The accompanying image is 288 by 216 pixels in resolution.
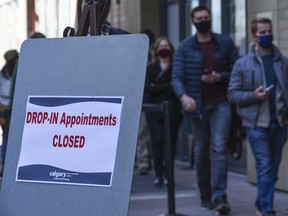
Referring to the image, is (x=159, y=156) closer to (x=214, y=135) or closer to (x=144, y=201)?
(x=144, y=201)

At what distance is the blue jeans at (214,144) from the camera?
813 cm

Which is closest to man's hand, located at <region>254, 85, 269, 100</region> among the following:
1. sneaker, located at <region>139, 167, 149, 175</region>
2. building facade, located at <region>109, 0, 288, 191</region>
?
building facade, located at <region>109, 0, 288, 191</region>

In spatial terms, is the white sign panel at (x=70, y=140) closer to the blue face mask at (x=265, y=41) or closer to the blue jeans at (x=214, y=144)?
the blue face mask at (x=265, y=41)

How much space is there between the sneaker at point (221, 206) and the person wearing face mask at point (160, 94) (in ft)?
7.76

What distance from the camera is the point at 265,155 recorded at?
7527mm

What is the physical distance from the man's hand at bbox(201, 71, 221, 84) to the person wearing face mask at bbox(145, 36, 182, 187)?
2304 mm

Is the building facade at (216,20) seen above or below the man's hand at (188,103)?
above

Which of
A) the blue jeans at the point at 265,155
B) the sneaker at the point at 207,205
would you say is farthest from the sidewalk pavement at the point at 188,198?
the blue jeans at the point at 265,155

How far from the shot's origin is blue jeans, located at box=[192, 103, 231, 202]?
8.13m

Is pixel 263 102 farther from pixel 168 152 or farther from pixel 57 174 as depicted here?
pixel 57 174

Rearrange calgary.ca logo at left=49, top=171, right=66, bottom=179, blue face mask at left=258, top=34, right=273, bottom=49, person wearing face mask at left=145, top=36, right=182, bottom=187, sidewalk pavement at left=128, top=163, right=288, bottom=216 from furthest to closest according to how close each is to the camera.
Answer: person wearing face mask at left=145, top=36, right=182, bottom=187 → sidewalk pavement at left=128, top=163, right=288, bottom=216 → blue face mask at left=258, top=34, right=273, bottom=49 → calgary.ca logo at left=49, top=171, right=66, bottom=179

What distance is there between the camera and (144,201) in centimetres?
931

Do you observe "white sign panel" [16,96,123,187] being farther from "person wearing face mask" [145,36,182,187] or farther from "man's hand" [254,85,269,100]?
"person wearing face mask" [145,36,182,187]

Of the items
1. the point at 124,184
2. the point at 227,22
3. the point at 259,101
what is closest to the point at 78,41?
the point at 124,184
